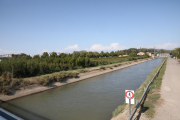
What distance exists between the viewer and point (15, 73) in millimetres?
17750

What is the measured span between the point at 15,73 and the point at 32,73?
103 inches

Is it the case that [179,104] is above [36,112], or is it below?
above

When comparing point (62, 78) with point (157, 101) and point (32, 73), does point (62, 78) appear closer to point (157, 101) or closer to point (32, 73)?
point (32, 73)

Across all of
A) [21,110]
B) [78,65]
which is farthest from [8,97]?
[78,65]

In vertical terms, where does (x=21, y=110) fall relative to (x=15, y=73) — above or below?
below

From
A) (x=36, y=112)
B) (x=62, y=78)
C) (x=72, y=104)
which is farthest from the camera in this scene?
(x=62, y=78)

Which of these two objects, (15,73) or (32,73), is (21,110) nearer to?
(15,73)

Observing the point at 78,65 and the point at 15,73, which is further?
the point at 78,65

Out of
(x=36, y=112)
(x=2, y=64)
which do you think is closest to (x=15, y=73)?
(x=2, y=64)

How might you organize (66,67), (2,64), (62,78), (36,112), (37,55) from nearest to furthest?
(36,112) → (2,64) → (62,78) → (66,67) → (37,55)

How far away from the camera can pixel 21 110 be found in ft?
34.0

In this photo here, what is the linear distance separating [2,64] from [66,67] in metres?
13.2

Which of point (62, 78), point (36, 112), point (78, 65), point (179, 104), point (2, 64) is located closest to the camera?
point (179, 104)

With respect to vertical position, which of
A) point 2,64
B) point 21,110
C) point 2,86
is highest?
point 2,64
